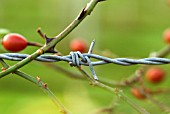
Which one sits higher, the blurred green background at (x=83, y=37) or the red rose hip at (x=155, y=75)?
the blurred green background at (x=83, y=37)

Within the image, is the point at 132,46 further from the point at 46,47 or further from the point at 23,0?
the point at 46,47

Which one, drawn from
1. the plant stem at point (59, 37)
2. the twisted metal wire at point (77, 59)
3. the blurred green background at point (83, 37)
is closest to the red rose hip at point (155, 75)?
the blurred green background at point (83, 37)

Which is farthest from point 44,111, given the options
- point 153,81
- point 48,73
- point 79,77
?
point 48,73

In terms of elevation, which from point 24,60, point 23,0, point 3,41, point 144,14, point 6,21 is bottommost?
point 24,60

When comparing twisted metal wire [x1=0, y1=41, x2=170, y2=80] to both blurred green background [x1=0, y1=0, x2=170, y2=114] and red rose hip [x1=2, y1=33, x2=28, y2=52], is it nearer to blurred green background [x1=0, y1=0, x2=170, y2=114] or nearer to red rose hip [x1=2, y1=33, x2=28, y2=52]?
red rose hip [x1=2, y1=33, x2=28, y2=52]

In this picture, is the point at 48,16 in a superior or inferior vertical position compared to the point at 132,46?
superior

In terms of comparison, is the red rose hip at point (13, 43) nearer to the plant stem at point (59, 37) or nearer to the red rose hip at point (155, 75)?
the plant stem at point (59, 37)

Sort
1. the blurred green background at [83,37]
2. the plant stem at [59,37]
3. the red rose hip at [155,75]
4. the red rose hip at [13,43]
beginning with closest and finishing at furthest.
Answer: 1. the plant stem at [59,37]
2. the red rose hip at [13,43]
3. the red rose hip at [155,75]
4. the blurred green background at [83,37]

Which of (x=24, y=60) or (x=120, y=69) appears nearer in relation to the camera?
(x=24, y=60)
